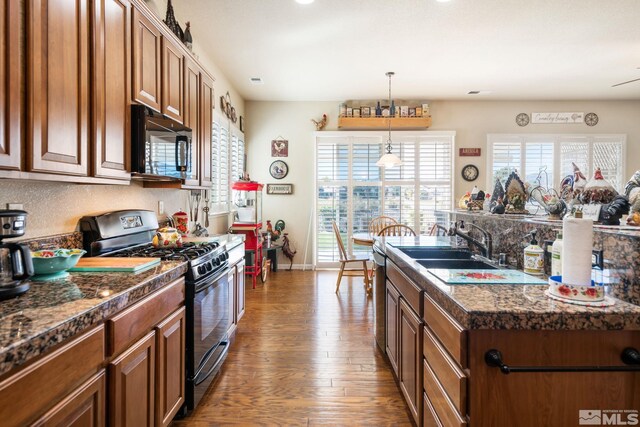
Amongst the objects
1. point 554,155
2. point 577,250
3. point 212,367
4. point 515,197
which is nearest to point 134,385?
point 212,367

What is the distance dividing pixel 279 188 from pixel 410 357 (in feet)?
14.2

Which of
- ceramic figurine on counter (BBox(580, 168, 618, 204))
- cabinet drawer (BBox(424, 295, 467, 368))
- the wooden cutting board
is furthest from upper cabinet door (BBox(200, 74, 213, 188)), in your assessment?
ceramic figurine on counter (BBox(580, 168, 618, 204))

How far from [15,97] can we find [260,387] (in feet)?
6.38

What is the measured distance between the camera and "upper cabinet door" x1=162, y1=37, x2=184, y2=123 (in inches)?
88.1

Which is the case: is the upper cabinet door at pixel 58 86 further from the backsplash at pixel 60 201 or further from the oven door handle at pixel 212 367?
the oven door handle at pixel 212 367

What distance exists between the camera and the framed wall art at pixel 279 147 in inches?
227

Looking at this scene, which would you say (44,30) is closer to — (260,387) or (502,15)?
(260,387)

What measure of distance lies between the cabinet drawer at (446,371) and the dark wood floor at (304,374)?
0.73 meters

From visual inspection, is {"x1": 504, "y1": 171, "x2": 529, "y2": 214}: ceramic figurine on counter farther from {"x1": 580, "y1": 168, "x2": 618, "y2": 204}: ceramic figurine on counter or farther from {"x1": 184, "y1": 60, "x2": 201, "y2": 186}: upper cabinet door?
{"x1": 184, "y1": 60, "x2": 201, "y2": 186}: upper cabinet door

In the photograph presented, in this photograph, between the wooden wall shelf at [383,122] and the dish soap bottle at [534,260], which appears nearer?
the dish soap bottle at [534,260]

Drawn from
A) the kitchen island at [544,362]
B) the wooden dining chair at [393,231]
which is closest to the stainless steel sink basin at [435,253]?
the kitchen island at [544,362]

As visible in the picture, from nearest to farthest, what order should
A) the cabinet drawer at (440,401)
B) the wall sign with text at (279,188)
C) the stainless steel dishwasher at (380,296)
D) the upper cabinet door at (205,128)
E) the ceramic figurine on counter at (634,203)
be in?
the cabinet drawer at (440,401) < the ceramic figurine on counter at (634,203) < the stainless steel dishwasher at (380,296) < the upper cabinet door at (205,128) < the wall sign with text at (279,188)

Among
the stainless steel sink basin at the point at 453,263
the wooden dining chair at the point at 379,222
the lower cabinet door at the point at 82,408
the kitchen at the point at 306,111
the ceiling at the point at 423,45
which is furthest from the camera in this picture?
the wooden dining chair at the point at 379,222

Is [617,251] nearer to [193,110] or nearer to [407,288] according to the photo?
[407,288]
